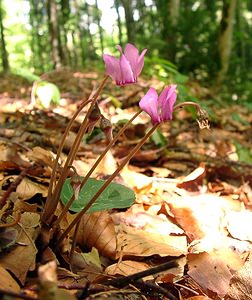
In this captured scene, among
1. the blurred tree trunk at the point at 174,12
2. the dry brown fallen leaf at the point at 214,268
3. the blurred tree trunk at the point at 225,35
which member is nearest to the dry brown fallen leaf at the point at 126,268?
the dry brown fallen leaf at the point at 214,268

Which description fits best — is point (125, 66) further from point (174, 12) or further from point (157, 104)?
point (174, 12)

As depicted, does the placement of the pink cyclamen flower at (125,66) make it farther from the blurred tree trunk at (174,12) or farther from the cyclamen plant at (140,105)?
the blurred tree trunk at (174,12)

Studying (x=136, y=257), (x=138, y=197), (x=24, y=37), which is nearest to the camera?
(x=136, y=257)

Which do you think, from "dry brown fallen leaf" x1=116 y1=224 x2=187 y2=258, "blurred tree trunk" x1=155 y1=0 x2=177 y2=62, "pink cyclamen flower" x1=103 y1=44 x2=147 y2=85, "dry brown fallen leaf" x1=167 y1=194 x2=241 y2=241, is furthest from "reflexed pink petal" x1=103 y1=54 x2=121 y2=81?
"blurred tree trunk" x1=155 y1=0 x2=177 y2=62

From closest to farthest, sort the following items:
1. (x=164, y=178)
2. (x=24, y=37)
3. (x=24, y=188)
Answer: (x=24, y=188) → (x=164, y=178) → (x=24, y=37)

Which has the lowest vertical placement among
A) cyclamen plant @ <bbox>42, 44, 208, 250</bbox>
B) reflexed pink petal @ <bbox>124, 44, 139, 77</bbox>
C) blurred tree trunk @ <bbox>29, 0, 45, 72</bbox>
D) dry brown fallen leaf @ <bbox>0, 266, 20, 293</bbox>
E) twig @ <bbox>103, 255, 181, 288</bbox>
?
blurred tree trunk @ <bbox>29, 0, 45, 72</bbox>

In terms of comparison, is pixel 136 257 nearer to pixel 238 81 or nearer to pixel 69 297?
pixel 69 297

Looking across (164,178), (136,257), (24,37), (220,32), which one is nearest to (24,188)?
(136,257)

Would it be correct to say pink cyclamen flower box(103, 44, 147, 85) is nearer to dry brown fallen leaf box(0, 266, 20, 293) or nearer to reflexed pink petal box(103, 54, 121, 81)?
reflexed pink petal box(103, 54, 121, 81)
